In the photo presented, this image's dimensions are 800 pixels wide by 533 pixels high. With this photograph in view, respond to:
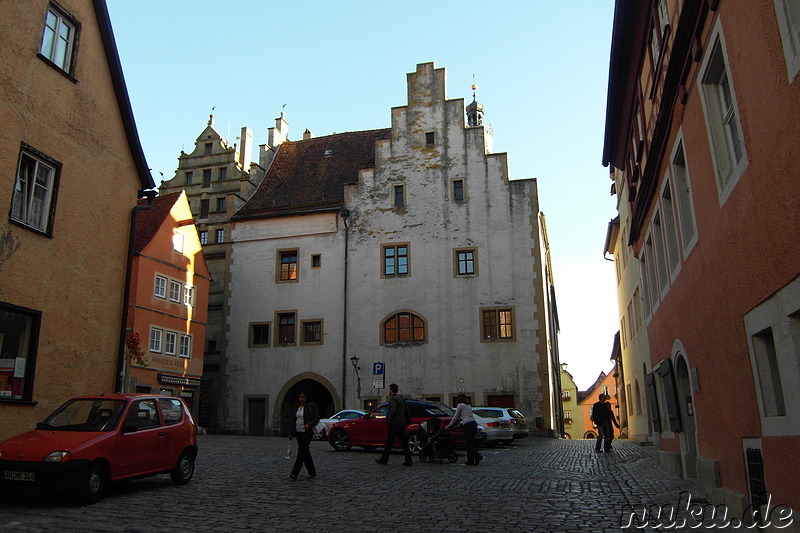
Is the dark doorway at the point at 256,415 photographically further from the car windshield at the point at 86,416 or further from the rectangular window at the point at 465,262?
the car windshield at the point at 86,416

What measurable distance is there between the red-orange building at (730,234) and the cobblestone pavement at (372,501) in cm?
142

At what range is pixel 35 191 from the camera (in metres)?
12.6

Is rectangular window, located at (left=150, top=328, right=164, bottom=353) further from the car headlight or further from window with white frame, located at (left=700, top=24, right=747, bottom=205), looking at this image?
window with white frame, located at (left=700, top=24, right=747, bottom=205)

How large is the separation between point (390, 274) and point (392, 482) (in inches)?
918

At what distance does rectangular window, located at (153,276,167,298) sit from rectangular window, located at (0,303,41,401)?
18609mm

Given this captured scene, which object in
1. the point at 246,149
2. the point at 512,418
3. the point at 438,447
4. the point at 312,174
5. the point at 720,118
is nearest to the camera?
the point at 720,118

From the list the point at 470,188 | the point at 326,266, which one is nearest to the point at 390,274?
the point at 326,266

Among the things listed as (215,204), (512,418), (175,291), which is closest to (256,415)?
(175,291)

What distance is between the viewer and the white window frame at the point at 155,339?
29.8 metres

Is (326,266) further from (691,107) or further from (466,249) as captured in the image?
(691,107)

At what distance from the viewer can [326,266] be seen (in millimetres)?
36438

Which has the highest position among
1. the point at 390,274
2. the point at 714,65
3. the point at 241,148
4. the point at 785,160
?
the point at 241,148

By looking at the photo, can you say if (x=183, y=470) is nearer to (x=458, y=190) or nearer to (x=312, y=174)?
(x=458, y=190)

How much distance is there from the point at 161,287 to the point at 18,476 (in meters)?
22.9
